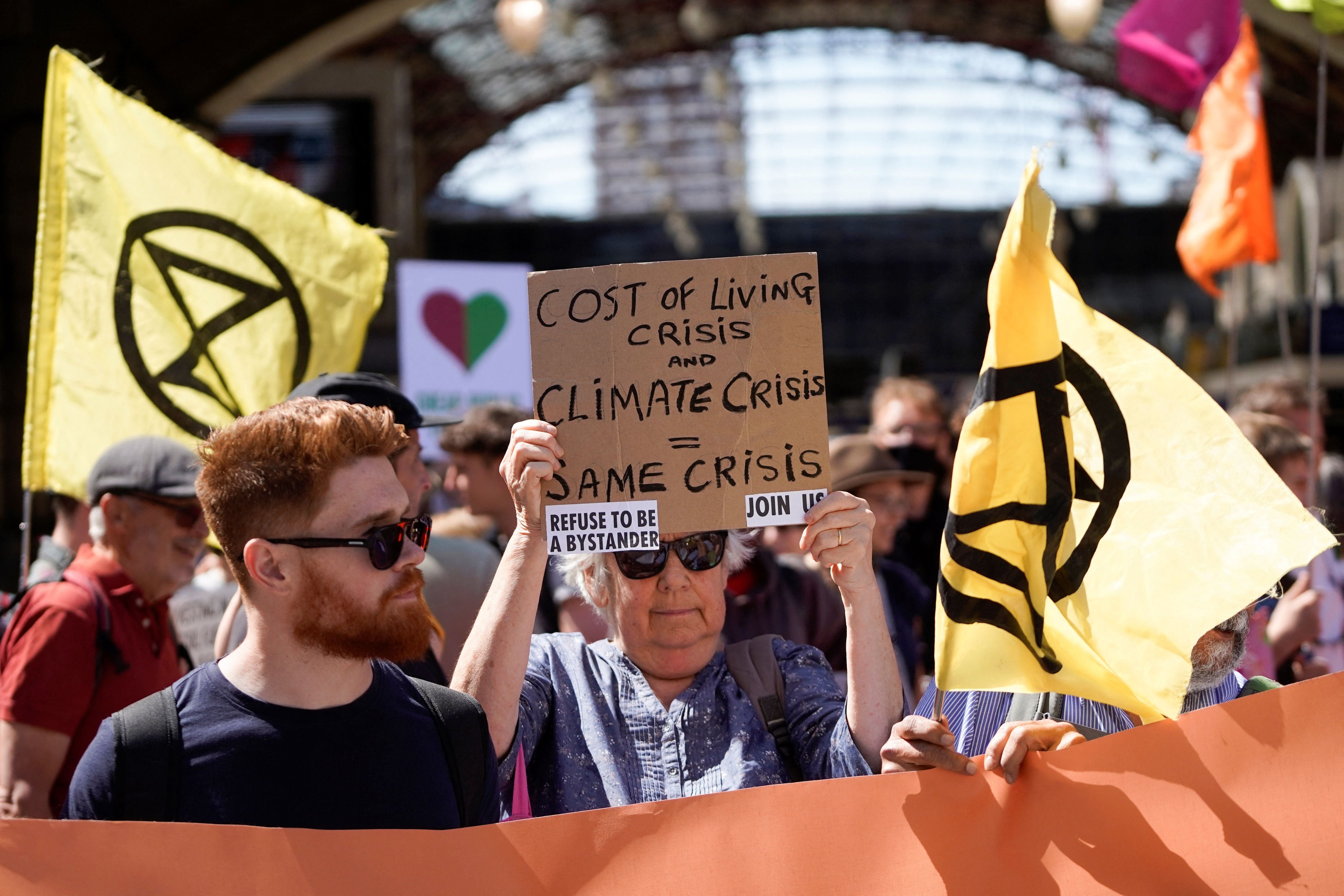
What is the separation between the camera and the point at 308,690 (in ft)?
6.68

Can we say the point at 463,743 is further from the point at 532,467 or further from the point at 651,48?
the point at 651,48

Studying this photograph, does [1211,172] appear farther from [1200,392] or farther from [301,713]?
[301,713]

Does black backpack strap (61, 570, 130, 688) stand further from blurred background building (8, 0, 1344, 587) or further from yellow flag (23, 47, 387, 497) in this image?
blurred background building (8, 0, 1344, 587)

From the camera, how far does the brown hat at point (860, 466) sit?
4.54 metres

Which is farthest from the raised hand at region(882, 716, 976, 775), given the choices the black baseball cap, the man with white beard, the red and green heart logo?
the red and green heart logo

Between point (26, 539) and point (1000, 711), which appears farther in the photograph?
point (26, 539)

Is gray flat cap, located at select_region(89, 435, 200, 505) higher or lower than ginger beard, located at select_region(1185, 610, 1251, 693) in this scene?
higher

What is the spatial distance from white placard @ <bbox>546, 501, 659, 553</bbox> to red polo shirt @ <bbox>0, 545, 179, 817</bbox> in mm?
1199

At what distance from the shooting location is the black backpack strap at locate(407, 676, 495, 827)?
2082mm

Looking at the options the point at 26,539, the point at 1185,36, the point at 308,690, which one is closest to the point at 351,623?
the point at 308,690

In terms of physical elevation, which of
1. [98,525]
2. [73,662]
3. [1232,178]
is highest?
[1232,178]

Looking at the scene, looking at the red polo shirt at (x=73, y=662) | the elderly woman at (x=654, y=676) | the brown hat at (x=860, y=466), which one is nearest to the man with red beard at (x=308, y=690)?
the elderly woman at (x=654, y=676)

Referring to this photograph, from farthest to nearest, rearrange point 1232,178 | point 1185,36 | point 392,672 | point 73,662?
point 1232,178
point 1185,36
point 73,662
point 392,672

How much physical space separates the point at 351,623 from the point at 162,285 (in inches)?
75.7
